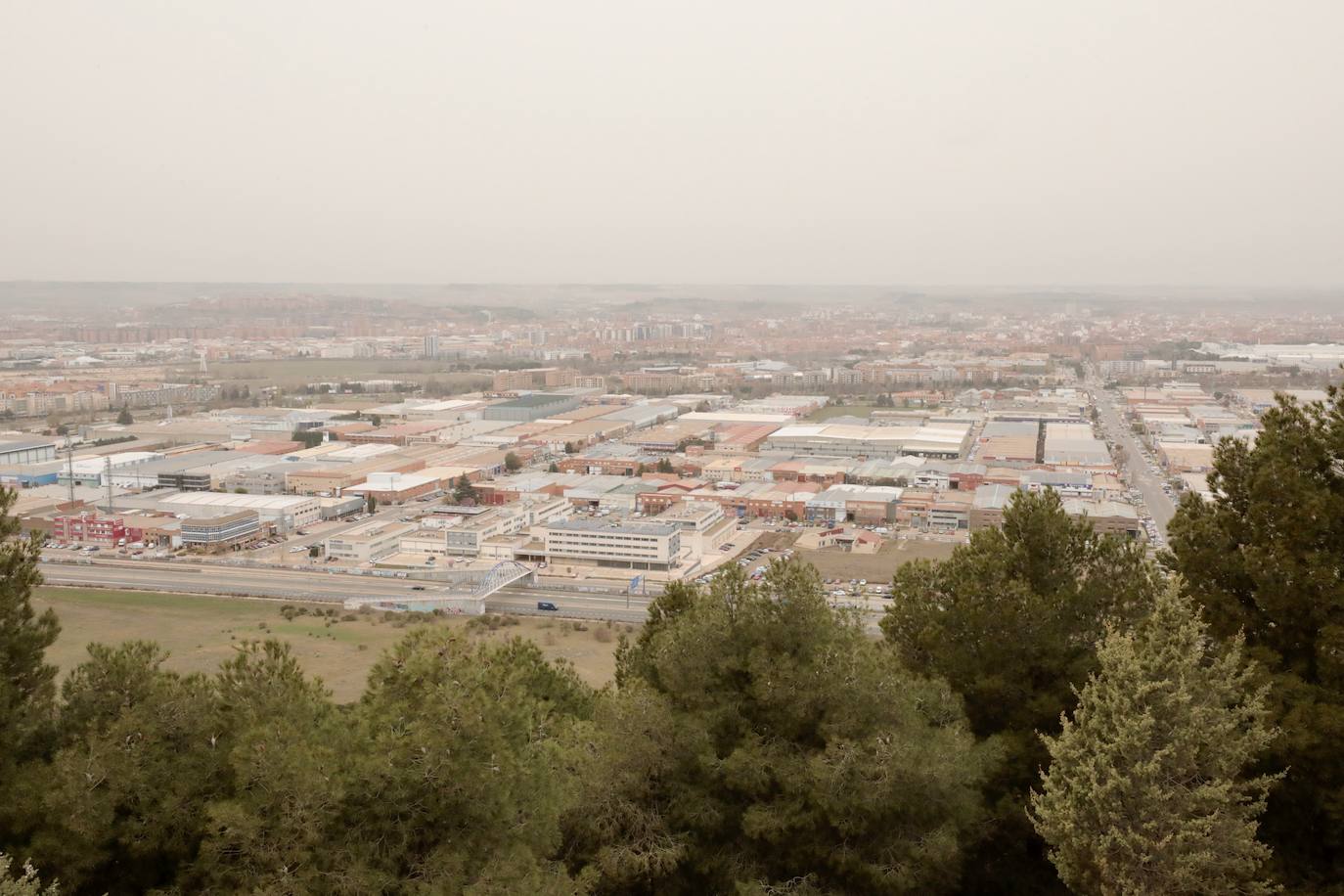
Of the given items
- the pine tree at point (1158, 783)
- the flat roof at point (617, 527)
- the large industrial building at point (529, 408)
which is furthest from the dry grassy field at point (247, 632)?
the large industrial building at point (529, 408)

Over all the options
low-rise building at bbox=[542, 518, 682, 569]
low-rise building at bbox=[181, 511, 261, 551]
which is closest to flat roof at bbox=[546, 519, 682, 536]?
low-rise building at bbox=[542, 518, 682, 569]

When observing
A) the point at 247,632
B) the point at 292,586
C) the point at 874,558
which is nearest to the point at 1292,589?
the point at 247,632

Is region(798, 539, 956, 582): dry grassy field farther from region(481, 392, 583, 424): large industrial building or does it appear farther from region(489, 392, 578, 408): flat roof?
region(489, 392, 578, 408): flat roof

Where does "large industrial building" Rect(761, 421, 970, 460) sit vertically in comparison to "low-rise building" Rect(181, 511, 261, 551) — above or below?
above

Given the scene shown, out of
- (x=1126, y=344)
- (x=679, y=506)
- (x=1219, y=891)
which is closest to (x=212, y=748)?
(x=1219, y=891)

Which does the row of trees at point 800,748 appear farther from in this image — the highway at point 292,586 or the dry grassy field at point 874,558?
the dry grassy field at point 874,558

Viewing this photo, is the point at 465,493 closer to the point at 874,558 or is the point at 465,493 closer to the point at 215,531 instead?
the point at 215,531
